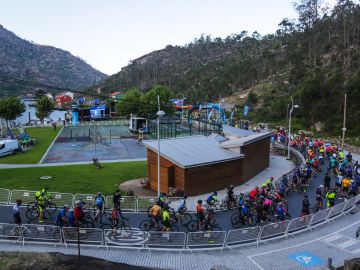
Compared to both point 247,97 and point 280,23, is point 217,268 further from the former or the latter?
point 280,23

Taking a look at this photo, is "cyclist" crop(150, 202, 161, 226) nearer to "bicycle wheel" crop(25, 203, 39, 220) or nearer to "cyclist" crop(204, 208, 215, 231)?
"cyclist" crop(204, 208, 215, 231)

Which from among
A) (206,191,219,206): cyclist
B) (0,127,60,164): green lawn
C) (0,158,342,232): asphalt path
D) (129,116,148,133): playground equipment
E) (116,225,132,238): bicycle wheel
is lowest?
(0,158,342,232): asphalt path

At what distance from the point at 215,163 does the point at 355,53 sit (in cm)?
5779

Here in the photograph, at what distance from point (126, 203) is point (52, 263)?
292 inches

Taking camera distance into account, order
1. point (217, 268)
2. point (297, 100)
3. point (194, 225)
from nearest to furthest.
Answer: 1. point (217, 268)
2. point (194, 225)
3. point (297, 100)

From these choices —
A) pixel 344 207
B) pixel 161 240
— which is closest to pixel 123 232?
pixel 161 240

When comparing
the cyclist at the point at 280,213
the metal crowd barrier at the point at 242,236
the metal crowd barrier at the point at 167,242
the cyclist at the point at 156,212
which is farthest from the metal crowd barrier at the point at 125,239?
the cyclist at the point at 280,213

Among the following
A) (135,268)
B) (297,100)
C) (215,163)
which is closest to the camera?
(135,268)

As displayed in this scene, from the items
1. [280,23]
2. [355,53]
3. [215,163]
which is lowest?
[215,163]

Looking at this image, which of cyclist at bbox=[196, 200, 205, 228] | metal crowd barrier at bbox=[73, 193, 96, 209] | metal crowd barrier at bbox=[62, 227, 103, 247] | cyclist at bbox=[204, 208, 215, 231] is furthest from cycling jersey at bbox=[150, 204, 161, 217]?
metal crowd barrier at bbox=[73, 193, 96, 209]

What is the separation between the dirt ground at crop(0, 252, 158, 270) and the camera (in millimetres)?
13008

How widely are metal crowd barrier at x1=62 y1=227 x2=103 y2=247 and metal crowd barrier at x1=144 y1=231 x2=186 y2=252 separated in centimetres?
217

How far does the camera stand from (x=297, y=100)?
64250 mm

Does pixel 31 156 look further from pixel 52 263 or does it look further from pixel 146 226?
pixel 52 263
